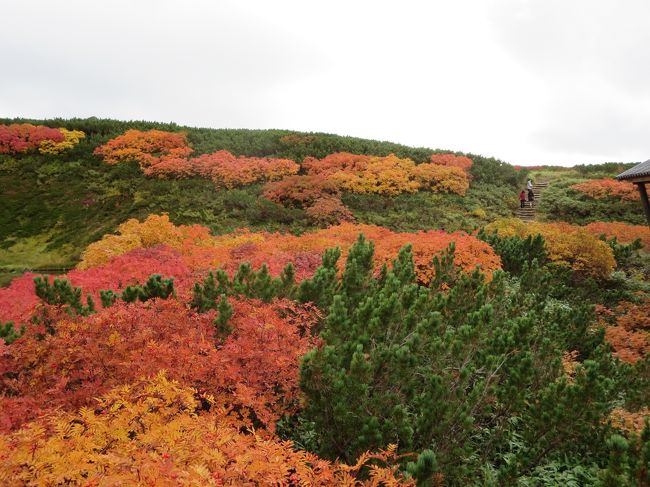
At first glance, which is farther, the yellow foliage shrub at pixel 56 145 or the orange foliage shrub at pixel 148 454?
the yellow foliage shrub at pixel 56 145

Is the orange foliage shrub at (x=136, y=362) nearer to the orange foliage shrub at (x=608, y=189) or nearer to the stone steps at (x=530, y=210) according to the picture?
the stone steps at (x=530, y=210)

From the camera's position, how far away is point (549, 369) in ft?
21.4

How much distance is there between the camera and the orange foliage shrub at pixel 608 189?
74.8 ft

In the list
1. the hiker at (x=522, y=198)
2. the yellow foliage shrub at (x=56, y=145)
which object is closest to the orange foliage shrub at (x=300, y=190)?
the hiker at (x=522, y=198)

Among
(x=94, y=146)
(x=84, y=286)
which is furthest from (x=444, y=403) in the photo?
(x=94, y=146)

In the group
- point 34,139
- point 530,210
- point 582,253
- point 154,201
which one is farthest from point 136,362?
point 34,139

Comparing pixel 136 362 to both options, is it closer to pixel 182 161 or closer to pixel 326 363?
pixel 326 363

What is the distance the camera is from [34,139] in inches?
1003

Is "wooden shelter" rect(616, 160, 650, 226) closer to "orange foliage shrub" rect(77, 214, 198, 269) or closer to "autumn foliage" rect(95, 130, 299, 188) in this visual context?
"orange foliage shrub" rect(77, 214, 198, 269)

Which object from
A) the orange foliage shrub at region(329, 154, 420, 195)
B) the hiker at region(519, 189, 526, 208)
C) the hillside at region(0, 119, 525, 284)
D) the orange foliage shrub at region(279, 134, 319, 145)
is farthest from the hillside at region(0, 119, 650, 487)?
the orange foliage shrub at region(279, 134, 319, 145)

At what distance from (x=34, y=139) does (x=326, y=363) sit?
28.2 metres

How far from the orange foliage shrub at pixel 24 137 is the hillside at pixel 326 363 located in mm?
11690

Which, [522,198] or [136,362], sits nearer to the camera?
[136,362]

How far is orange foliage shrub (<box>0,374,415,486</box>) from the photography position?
301 centimetres
